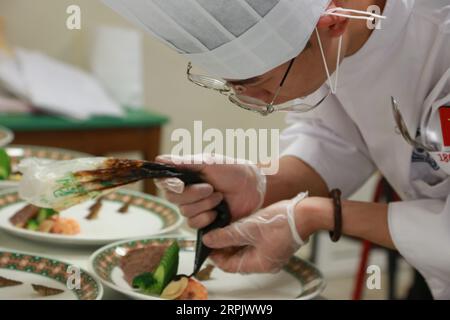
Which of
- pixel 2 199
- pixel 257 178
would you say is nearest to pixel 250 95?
pixel 257 178

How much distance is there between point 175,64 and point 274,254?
2289 millimetres

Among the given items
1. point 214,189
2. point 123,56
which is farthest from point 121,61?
point 214,189

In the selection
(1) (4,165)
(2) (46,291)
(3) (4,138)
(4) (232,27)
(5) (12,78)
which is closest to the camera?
(4) (232,27)

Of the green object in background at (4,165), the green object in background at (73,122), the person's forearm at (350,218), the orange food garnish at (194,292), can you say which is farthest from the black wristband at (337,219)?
the green object in background at (73,122)

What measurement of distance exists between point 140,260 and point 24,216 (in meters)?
0.30

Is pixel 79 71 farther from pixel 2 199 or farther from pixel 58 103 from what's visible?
pixel 2 199

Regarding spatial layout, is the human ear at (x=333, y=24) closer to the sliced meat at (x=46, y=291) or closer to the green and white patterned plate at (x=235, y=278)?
the green and white patterned plate at (x=235, y=278)

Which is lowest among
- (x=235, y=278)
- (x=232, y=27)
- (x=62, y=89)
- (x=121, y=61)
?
(x=235, y=278)

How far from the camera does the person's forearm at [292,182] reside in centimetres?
153

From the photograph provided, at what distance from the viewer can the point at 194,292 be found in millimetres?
1254

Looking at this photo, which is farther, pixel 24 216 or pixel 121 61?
pixel 121 61

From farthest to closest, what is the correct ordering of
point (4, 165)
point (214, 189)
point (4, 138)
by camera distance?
point (4, 138) < point (4, 165) < point (214, 189)

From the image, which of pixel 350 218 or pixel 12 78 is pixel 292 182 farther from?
pixel 12 78

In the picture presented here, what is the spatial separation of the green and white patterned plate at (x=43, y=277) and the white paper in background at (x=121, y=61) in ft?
6.80
